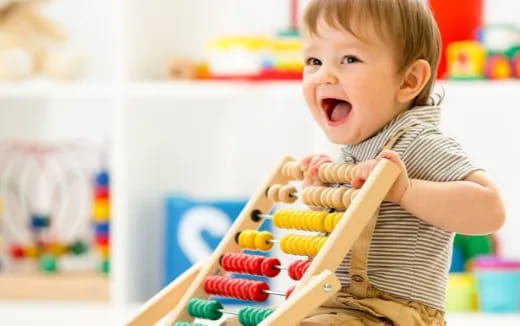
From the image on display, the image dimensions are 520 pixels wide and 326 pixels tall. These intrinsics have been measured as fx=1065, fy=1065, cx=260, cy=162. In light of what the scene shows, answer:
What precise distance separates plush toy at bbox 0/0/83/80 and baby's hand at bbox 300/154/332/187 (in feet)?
4.05

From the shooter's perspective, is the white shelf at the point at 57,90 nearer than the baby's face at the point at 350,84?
No

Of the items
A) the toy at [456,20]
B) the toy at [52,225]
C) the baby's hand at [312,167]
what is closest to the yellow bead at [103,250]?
the toy at [52,225]

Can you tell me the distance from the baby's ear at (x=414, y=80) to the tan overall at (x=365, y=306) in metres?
0.05

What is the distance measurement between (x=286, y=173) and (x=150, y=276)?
115 cm

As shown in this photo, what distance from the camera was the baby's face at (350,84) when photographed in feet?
4.06

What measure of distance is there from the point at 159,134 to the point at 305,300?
1396 mm

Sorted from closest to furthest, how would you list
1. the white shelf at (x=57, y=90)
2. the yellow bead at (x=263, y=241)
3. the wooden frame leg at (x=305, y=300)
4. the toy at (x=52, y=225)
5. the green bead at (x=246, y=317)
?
the wooden frame leg at (x=305, y=300) < the green bead at (x=246, y=317) < the yellow bead at (x=263, y=241) < the white shelf at (x=57, y=90) < the toy at (x=52, y=225)

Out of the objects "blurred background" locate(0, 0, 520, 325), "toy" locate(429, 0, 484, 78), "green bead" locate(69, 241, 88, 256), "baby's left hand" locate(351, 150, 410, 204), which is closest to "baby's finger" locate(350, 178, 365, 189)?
"baby's left hand" locate(351, 150, 410, 204)

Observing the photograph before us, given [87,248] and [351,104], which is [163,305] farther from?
[87,248]

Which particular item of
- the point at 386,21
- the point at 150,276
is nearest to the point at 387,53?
the point at 386,21

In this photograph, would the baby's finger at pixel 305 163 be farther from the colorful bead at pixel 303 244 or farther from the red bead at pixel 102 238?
the red bead at pixel 102 238

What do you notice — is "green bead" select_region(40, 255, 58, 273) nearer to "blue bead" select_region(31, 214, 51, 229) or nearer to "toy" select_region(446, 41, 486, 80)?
"blue bead" select_region(31, 214, 51, 229)

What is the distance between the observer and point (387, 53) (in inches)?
48.9

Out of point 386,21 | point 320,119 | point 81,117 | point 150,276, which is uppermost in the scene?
point 386,21
